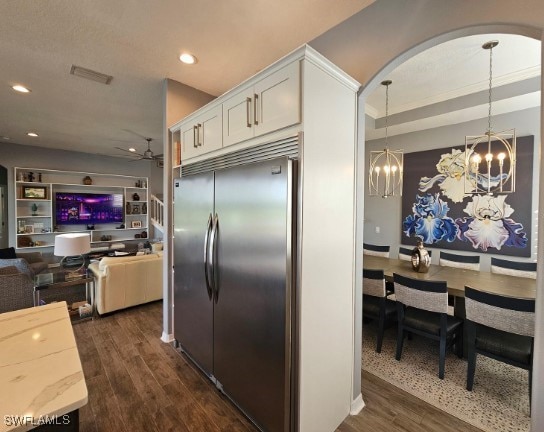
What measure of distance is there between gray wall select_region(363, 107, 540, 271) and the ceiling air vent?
434cm

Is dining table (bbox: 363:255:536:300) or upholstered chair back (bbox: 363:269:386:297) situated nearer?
dining table (bbox: 363:255:536:300)

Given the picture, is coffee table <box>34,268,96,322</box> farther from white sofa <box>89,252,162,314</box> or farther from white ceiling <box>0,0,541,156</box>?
white ceiling <box>0,0,541,156</box>

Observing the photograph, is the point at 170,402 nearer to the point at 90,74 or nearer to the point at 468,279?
the point at 468,279

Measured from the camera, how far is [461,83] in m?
3.13

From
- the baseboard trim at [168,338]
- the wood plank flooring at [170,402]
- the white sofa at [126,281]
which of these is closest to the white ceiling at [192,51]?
the white sofa at [126,281]

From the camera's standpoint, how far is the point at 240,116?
189 centimetres

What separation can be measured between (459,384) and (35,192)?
834 cm

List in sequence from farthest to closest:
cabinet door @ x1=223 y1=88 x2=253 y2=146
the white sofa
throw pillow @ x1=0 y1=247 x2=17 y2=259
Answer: throw pillow @ x1=0 y1=247 x2=17 y2=259
the white sofa
cabinet door @ x1=223 y1=88 x2=253 y2=146

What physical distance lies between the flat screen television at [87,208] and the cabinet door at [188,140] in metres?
5.49

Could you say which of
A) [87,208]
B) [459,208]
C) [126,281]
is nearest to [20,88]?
[126,281]

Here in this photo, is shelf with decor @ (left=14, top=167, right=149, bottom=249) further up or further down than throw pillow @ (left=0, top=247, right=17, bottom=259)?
further up

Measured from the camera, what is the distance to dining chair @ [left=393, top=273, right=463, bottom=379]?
227 centimetres

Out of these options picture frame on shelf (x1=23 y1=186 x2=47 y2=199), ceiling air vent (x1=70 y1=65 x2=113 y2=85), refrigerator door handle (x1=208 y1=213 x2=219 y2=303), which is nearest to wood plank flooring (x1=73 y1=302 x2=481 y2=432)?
refrigerator door handle (x1=208 y1=213 x2=219 y2=303)

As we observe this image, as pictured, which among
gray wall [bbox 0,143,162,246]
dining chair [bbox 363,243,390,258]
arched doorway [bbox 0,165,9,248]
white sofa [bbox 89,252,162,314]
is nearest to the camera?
white sofa [bbox 89,252,162,314]
